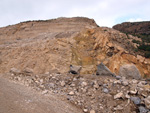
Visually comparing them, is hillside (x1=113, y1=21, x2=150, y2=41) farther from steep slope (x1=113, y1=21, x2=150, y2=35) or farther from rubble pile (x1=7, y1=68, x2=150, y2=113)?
rubble pile (x1=7, y1=68, x2=150, y2=113)

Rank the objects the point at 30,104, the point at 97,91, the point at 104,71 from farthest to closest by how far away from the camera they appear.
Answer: the point at 104,71
the point at 97,91
the point at 30,104

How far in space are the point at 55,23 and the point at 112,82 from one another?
1185 centimetres

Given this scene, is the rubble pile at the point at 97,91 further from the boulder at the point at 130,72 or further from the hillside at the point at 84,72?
the boulder at the point at 130,72

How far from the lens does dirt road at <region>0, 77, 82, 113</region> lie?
3520mm

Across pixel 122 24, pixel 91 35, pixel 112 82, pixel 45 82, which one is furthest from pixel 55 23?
pixel 122 24

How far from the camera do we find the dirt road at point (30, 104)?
352 cm

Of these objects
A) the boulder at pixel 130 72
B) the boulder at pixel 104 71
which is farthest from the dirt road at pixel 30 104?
the boulder at pixel 130 72

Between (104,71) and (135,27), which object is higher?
(135,27)

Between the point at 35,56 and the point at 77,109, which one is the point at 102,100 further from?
the point at 35,56

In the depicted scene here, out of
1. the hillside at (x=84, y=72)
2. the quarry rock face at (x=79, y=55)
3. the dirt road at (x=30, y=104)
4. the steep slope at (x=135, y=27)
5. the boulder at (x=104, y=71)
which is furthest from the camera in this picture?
the steep slope at (x=135, y=27)

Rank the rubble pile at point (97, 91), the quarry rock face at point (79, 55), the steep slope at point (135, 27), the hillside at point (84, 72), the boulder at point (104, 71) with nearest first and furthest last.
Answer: the rubble pile at point (97, 91)
the hillside at point (84, 72)
the boulder at point (104, 71)
the quarry rock face at point (79, 55)
the steep slope at point (135, 27)

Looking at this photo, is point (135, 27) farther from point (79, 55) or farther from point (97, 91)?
point (97, 91)

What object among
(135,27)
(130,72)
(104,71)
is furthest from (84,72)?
(135,27)

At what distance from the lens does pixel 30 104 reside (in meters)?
3.85
